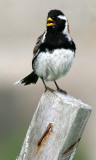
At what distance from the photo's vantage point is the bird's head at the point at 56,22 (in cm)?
477

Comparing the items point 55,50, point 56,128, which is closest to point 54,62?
point 55,50

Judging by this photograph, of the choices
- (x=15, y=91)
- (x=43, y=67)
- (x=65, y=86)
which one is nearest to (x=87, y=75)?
(x=65, y=86)

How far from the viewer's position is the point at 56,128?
322 cm

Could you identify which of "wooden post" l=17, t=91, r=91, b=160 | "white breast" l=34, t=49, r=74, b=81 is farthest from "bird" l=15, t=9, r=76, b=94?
"wooden post" l=17, t=91, r=91, b=160

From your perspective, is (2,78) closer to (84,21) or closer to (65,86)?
(65,86)

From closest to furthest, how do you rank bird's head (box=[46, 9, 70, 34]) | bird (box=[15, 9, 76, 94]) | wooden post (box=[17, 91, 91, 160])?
wooden post (box=[17, 91, 91, 160]) < bird's head (box=[46, 9, 70, 34]) < bird (box=[15, 9, 76, 94])

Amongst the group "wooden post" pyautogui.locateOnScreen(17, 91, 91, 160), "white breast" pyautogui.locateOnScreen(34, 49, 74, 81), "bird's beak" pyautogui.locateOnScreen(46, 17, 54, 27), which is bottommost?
"white breast" pyautogui.locateOnScreen(34, 49, 74, 81)

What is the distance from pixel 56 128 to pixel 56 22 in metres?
1.83

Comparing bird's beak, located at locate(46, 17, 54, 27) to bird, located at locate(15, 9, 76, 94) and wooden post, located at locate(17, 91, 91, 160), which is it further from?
wooden post, located at locate(17, 91, 91, 160)

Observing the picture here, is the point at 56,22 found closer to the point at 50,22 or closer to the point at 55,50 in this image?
the point at 50,22

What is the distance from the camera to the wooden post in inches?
125

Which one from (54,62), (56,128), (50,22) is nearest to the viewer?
(56,128)

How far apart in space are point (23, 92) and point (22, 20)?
1737 mm

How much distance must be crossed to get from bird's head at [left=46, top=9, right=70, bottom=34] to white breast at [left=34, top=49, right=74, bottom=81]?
0.60 ft
